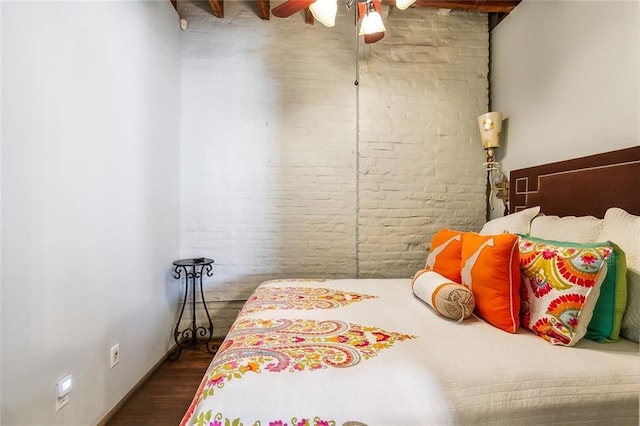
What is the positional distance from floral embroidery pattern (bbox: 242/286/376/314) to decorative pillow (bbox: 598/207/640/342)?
1.04 m

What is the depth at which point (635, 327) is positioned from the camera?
1.10 meters

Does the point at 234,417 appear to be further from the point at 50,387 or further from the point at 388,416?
the point at 50,387

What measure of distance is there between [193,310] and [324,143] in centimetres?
174

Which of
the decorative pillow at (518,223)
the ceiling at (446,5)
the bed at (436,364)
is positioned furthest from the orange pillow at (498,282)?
the ceiling at (446,5)

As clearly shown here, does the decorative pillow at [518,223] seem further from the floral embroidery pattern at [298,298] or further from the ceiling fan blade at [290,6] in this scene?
the ceiling fan blade at [290,6]

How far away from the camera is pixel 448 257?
1.68 m

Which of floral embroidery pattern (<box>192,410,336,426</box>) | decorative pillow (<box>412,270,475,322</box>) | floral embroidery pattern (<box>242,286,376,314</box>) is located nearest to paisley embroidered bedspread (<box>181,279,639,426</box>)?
floral embroidery pattern (<box>192,410,336,426</box>)

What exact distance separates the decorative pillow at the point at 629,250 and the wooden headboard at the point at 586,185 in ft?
0.46

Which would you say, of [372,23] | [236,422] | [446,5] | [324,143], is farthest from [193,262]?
[446,5]

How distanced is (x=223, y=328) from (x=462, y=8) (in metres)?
3.34

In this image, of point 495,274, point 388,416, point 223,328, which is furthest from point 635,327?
point 223,328

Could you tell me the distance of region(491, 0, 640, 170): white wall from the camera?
58.0 inches

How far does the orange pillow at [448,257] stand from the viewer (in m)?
1.63

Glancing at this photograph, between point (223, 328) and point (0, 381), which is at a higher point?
point (0, 381)
